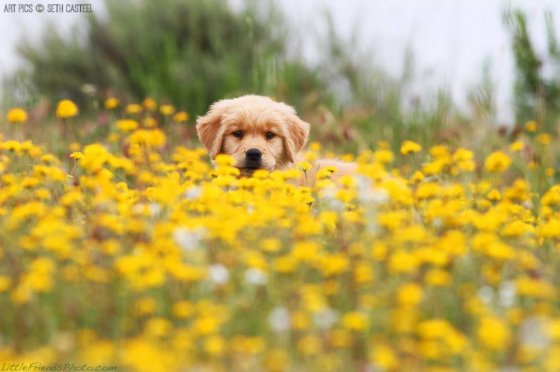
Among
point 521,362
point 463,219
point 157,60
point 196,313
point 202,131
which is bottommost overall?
point 521,362

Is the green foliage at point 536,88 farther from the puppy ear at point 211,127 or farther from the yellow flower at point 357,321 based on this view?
the yellow flower at point 357,321

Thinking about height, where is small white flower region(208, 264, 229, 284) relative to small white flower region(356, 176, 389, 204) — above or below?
below

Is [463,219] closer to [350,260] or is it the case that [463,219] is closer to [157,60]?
[350,260]

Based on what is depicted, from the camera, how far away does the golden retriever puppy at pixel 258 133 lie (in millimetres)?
5480

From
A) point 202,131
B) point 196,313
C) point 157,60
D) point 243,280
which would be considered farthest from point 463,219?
point 157,60

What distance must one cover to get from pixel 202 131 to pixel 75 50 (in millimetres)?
6672

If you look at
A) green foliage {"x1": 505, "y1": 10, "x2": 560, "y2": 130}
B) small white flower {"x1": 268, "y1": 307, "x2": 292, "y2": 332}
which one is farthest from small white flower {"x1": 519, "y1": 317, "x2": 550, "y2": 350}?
green foliage {"x1": 505, "y1": 10, "x2": 560, "y2": 130}

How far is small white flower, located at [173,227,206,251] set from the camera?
3002 mm

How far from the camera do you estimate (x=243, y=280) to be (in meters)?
3.09

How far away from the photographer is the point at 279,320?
2.60 meters

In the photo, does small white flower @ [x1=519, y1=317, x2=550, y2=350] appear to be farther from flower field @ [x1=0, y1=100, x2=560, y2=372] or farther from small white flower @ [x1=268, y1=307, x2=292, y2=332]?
small white flower @ [x1=268, y1=307, x2=292, y2=332]

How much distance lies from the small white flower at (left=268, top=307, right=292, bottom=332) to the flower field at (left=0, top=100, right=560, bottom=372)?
0.04 feet

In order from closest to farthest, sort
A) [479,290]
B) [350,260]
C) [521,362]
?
[521,362] → [479,290] → [350,260]

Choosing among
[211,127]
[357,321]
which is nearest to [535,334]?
[357,321]
